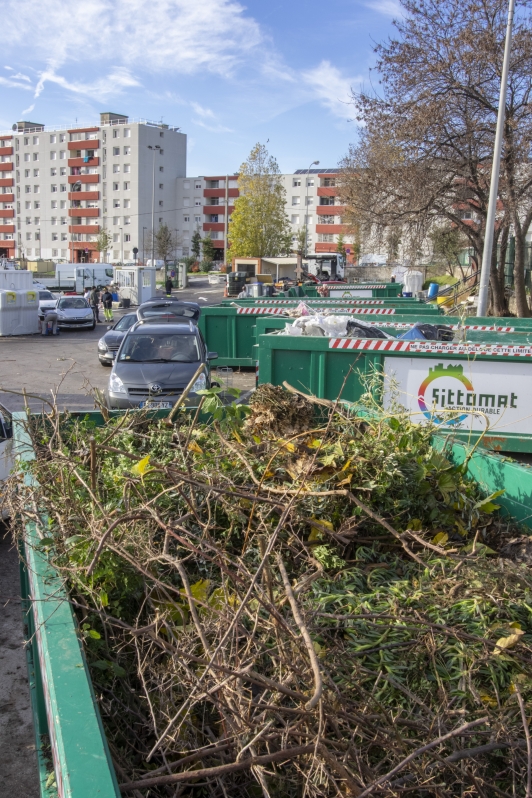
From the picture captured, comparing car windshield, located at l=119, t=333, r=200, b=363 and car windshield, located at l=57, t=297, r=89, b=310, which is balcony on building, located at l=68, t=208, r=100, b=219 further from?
car windshield, located at l=119, t=333, r=200, b=363

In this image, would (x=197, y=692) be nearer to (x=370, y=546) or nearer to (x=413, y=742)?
(x=413, y=742)

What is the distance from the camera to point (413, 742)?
2.32m

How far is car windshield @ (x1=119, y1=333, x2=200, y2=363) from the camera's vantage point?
38.8 feet

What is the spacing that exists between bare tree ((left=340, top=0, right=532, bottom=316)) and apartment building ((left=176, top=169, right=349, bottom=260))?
67.5 m

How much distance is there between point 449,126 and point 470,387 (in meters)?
15.9

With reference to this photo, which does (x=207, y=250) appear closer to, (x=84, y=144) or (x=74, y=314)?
(x=84, y=144)

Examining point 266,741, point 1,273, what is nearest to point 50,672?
point 266,741

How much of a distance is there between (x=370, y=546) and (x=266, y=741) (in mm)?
1642

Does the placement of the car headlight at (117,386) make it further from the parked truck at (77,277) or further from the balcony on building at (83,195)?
the balcony on building at (83,195)

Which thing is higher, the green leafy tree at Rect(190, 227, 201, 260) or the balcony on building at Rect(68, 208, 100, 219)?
the balcony on building at Rect(68, 208, 100, 219)

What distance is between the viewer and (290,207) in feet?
313

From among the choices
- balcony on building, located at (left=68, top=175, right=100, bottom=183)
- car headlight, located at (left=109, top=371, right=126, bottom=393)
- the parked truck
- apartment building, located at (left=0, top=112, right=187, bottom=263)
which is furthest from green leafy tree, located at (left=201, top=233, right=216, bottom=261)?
car headlight, located at (left=109, top=371, right=126, bottom=393)

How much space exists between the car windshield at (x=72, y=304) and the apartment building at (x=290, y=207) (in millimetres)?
61587

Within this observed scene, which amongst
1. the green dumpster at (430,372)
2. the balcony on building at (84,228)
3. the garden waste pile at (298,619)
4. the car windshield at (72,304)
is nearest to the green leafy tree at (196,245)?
the balcony on building at (84,228)
